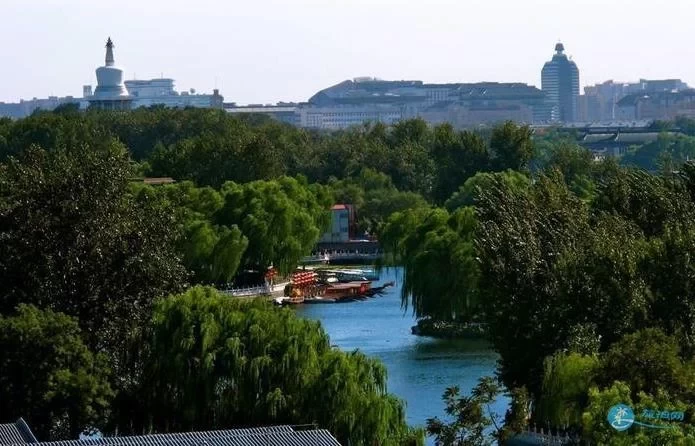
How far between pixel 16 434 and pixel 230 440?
3107mm

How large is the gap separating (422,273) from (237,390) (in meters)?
17.8

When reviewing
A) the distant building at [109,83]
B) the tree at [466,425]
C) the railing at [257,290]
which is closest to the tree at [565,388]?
the tree at [466,425]

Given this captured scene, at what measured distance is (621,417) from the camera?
1822 cm

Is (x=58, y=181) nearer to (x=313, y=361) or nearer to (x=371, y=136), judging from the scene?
(x=313, y=361)

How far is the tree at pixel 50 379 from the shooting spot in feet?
87.2

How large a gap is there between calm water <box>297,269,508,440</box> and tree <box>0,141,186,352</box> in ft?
15.4

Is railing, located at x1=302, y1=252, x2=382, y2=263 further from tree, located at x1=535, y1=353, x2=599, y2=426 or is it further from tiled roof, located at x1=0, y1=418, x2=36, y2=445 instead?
tiled roof, located at x1=0, y1=418, x2=36, y2=445

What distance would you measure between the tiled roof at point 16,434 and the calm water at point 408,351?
26.6ft

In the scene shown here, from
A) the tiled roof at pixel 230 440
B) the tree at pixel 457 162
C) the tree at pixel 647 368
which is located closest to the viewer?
the tiled roof at pixel 230 440

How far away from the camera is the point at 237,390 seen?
26641 millimetres

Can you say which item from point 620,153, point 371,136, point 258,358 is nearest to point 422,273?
point 258,358

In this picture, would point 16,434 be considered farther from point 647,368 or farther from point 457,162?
point 457,162

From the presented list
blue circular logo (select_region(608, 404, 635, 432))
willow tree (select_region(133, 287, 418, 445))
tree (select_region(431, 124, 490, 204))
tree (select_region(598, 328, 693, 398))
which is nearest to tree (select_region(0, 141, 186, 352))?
willow tree (select_region(133, 287, 418, 445))

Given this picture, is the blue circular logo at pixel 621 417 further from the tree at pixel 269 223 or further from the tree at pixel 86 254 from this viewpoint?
the tree at pixel 269 223
